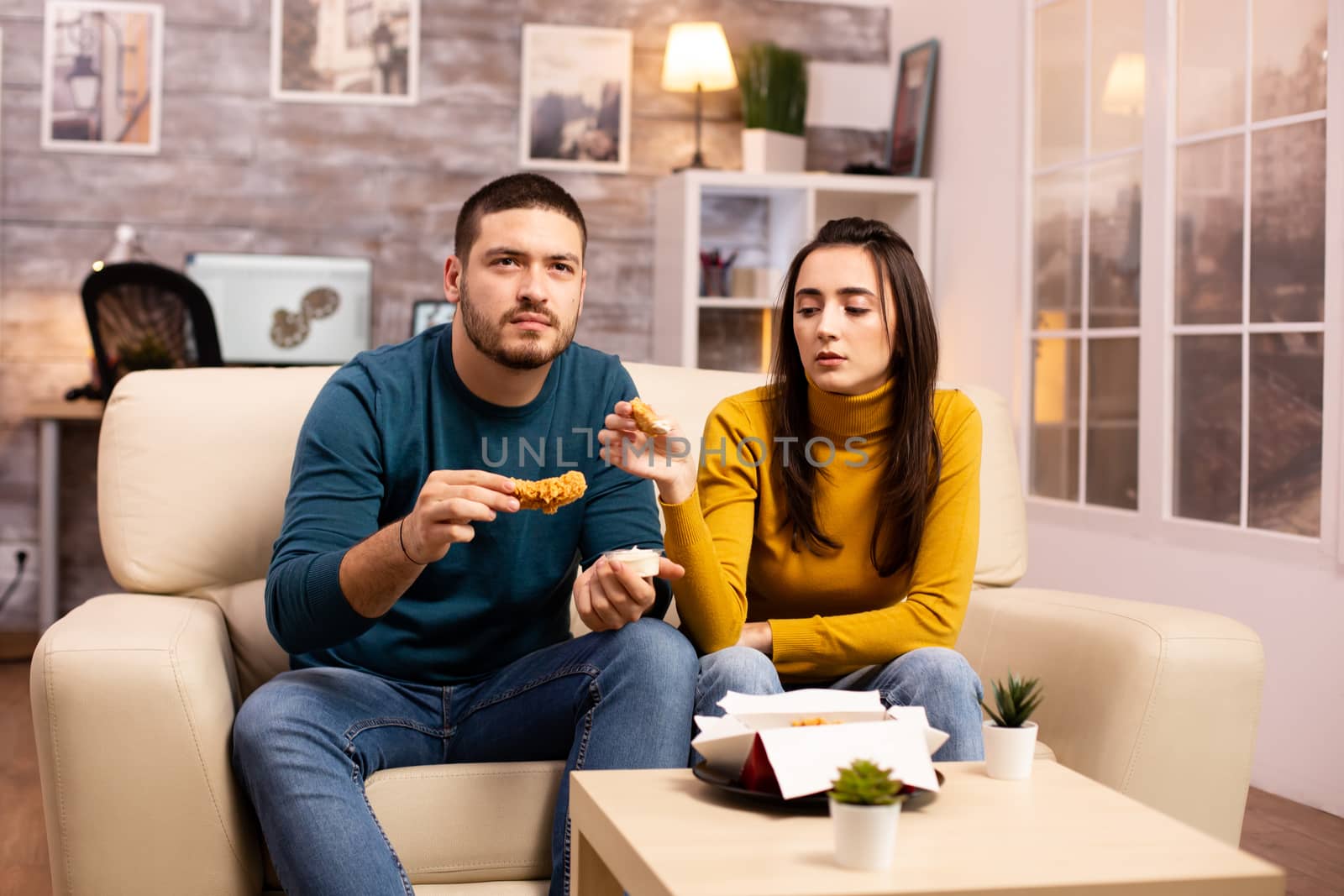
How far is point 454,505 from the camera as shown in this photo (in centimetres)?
146

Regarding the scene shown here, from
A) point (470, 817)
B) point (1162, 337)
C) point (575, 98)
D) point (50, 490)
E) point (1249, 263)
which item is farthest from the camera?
point (575, 98)

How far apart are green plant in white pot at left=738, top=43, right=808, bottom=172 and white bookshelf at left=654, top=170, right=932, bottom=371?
0.15 metres

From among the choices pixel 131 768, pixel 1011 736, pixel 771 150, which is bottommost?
pixel 131 768

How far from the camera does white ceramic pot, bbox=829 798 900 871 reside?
1.08 metres

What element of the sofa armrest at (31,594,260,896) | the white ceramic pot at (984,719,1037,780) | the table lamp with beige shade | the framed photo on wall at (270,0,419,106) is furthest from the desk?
the white ceramic pot at (984,719,1037,780)

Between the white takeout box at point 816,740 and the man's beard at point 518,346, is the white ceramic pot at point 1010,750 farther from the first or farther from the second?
the man's beard at point 518,346

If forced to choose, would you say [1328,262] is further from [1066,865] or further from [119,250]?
[119,250]

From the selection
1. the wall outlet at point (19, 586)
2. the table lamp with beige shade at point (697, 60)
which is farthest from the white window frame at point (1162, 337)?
the wall outlet at point (19, 586)

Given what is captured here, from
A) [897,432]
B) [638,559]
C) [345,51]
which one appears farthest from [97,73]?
[638,559]

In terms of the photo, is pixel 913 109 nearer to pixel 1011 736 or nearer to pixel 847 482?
pixel 847 482

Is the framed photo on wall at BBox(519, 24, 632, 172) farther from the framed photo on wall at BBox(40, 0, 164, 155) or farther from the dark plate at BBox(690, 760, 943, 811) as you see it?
the dark plate at BBox(690, 760, 943, 811)

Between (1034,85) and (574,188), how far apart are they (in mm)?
1687

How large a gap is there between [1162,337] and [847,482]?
5.82ft

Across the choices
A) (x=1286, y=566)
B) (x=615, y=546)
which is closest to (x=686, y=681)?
(x=615, y=546)
